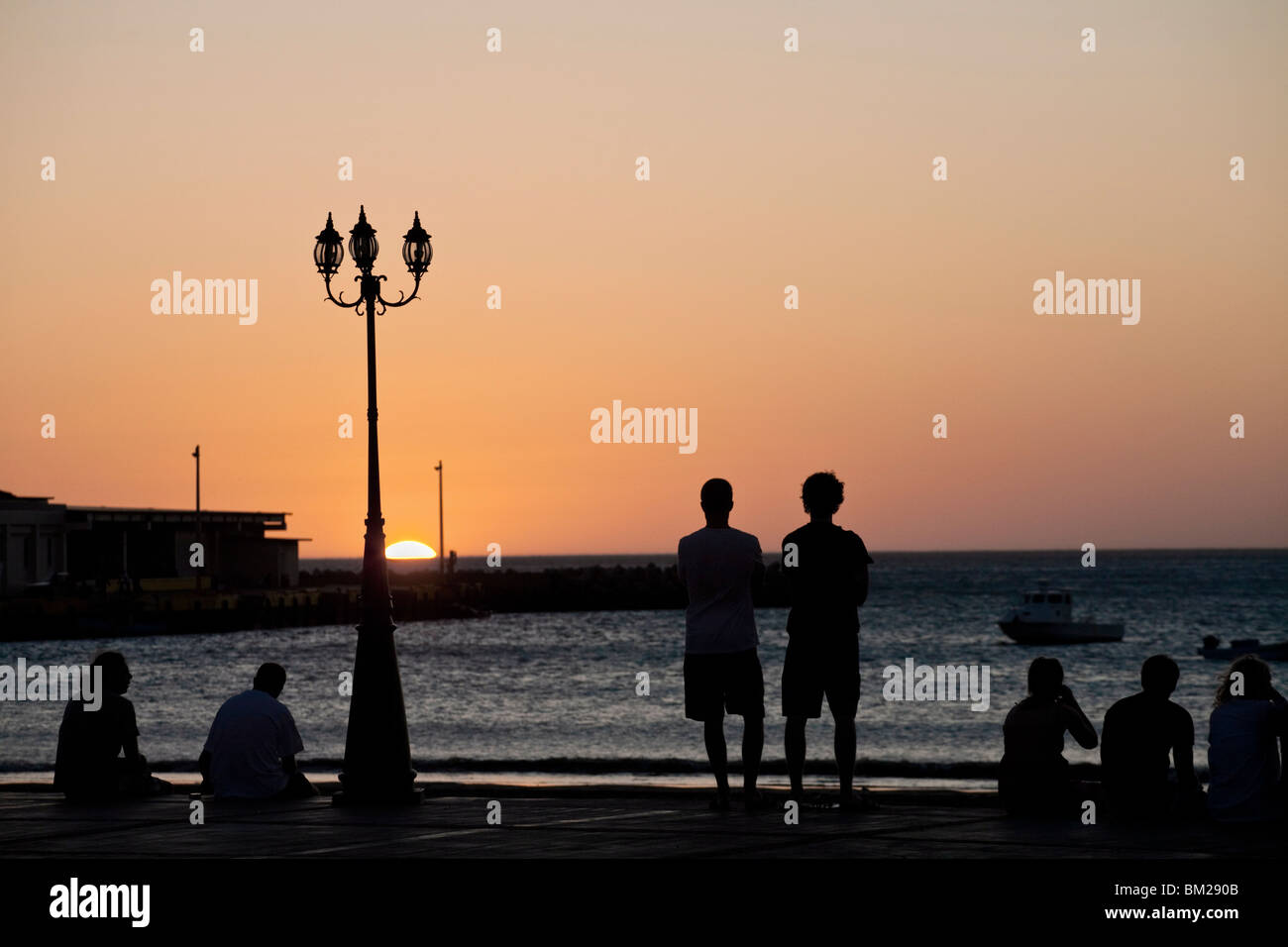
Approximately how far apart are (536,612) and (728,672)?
11080 centimetres

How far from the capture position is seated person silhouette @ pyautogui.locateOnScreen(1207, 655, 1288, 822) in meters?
10.1

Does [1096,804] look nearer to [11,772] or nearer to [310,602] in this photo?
[11,772]

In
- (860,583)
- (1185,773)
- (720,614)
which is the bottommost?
(1185,773)

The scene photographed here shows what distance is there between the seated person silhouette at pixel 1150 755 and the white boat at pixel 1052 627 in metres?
67.2

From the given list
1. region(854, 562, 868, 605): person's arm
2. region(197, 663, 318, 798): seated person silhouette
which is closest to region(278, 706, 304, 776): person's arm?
region(197, 663, 318, 798): seated person silhouette

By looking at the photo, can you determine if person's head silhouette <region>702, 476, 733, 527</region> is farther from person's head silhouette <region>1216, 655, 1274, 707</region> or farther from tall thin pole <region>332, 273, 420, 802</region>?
person's head silhouette <region>1216, 655, 1274, 707</region>

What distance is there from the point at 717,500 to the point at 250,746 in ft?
14.4

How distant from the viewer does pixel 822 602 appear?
35.2 feet

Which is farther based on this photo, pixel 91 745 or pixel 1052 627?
pixel 1052 627

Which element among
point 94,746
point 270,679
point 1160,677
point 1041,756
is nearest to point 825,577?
point 1041,756

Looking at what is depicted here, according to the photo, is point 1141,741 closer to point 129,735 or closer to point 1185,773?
point 1185,773

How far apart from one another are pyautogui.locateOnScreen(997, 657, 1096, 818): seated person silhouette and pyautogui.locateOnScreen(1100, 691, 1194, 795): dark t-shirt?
20 centimetres

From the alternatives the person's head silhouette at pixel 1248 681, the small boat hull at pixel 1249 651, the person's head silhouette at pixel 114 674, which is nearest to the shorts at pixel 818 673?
the person's head silhouette at pixel 1248 681

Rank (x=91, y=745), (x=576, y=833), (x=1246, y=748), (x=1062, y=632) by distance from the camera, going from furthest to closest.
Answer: (x=1062, y=632) → (x=91, y=745) → (x=1246, y=748) → (x=576, y=833)
